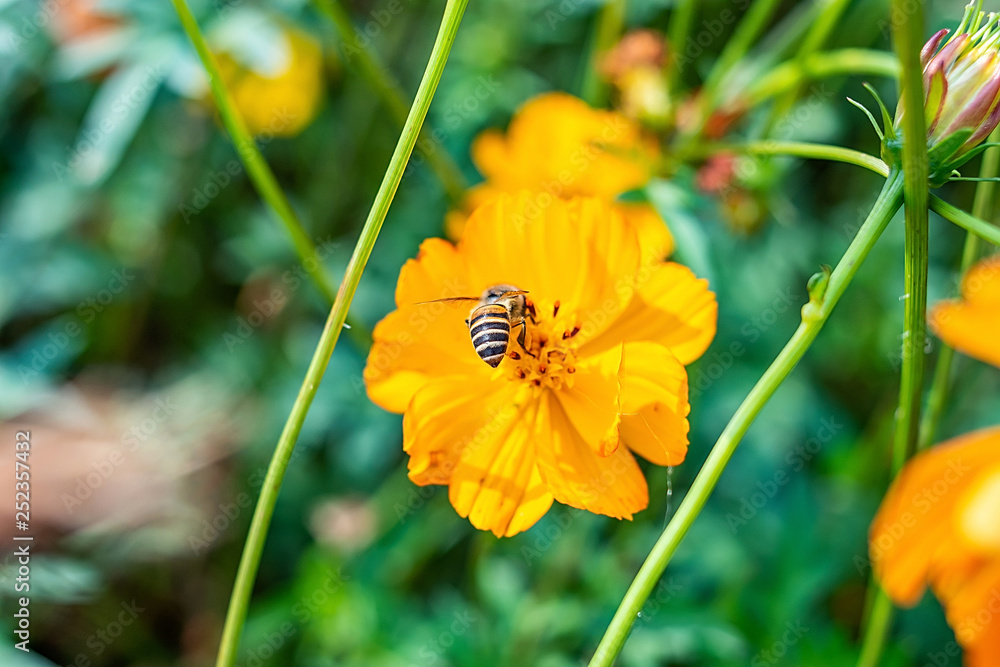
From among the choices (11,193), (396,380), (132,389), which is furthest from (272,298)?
(396,380)

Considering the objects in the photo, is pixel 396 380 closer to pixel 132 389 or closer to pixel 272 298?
pixel 272 298

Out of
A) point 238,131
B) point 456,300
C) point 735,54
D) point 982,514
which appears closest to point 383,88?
point 238,131

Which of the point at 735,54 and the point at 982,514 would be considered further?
the point at 735,54

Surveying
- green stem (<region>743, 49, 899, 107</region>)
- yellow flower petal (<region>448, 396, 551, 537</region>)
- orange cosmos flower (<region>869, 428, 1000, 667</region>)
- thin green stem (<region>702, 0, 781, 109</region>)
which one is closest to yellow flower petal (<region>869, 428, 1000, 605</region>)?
orange cosmos flower (<region>869, 428, 1000, 667</region>)

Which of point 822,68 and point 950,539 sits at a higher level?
point 822,68

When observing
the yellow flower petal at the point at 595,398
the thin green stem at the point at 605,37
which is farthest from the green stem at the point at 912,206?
the thin green stem at the point at 605,37

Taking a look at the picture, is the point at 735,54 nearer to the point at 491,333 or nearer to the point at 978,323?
the point at 491,333

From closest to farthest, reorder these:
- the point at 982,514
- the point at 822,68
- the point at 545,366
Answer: the point at 982,514 < the point at 545,366 < the point at 822,68

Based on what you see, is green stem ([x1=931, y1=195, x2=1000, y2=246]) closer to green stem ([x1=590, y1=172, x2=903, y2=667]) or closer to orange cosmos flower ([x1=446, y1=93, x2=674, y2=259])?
green stem ([x1=590, y1=172, x2=903, y2=667])
